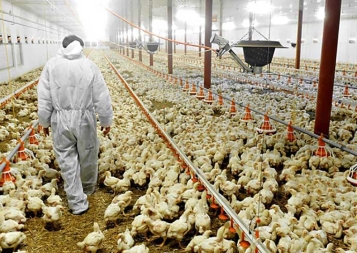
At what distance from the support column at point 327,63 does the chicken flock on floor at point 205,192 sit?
1.51 feet

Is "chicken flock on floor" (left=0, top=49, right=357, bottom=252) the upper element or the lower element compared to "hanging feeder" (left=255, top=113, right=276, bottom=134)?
lower

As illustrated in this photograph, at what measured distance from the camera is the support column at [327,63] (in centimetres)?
620

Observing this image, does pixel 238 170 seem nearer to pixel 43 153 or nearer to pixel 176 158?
pixel 176 158

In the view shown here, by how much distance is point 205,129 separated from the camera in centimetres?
728

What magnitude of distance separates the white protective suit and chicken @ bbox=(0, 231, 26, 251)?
0.82 meters

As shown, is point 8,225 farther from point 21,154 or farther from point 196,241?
point 21,154

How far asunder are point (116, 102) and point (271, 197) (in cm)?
762

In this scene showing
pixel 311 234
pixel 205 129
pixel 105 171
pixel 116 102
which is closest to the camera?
pixel 311 234

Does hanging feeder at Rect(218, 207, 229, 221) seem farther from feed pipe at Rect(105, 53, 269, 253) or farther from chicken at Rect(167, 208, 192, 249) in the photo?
chicken at Rect(167, 208, 192, 249)

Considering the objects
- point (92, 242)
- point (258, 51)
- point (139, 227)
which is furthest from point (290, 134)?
point (92, 242)

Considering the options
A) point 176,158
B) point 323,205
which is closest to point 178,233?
point 323,205

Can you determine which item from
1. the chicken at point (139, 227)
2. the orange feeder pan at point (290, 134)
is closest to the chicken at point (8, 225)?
the chicken at point (139, 227)

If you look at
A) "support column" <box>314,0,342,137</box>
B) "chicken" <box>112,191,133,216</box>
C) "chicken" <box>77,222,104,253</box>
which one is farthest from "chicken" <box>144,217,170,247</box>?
"support column" <box>314,0,342,137</box>

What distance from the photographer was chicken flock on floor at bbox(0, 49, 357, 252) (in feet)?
11.2
